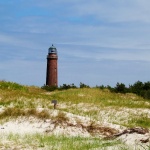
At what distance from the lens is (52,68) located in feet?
259

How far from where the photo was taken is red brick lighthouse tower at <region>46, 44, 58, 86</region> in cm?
7844

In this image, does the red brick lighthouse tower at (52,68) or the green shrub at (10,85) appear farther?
the red brick lighthouse tower at (52,68)

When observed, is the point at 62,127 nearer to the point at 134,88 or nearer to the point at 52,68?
the point at 134,88

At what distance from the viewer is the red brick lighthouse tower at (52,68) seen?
78438 mm

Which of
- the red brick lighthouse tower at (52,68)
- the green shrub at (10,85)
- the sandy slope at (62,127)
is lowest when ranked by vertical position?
the sandy slope at (62,127)

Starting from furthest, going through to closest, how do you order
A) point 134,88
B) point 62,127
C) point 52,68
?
point 52,68 → point 134,88 → point 62,127

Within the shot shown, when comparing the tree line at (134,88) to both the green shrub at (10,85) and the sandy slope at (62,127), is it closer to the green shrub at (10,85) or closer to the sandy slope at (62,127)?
the green shrub at (10,85)

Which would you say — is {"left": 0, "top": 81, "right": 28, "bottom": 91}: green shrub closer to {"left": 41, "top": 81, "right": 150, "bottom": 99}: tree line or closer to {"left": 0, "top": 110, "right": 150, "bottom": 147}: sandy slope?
{"left": 41, "top": 81, "right": 150, "bottom": 99}: tree line

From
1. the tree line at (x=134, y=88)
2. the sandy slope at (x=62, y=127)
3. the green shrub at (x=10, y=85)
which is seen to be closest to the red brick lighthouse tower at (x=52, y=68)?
the tree line at (x=134, y=88)

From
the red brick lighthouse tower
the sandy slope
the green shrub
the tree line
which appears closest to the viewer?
the sandy slope

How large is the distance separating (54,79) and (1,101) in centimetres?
4768

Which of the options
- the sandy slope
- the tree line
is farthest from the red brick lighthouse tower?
the sandy slope

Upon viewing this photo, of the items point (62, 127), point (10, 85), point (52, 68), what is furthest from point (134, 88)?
point (62, 127)

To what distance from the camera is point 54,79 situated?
78562 mm
